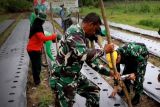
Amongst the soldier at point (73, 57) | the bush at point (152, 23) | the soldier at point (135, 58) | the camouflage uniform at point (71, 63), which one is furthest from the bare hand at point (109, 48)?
the bush at point (152, 23)

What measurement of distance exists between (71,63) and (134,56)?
158 cm

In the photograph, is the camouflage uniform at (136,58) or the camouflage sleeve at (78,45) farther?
the camouflage uniform at (136,58)

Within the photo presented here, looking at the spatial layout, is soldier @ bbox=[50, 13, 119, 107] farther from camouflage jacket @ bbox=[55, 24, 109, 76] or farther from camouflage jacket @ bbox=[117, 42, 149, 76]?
camouflage jacket @ bbox=[117, 42, 149, 76]

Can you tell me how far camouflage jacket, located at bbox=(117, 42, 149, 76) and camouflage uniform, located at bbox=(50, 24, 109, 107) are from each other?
3.21 feet

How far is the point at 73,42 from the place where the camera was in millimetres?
3988

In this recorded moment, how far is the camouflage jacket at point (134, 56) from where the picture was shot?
213 inches

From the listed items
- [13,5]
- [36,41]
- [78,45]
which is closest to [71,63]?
[78,45]

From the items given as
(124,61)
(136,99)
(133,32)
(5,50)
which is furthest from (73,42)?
(133,32)

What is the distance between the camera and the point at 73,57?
408 centimetres

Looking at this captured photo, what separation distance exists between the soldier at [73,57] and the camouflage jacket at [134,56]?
0.97 m

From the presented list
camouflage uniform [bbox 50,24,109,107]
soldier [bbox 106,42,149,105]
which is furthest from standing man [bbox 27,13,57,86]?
camouflage uniform [bbox 50,24,109,107]

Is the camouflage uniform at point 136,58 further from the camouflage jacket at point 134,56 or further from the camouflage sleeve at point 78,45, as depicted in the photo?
the camouflage sleeve at point 78,45

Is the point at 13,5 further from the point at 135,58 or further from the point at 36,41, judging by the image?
the point at 135,58

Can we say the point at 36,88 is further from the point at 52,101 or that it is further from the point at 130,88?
the point at 130,88
